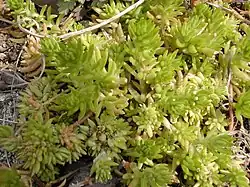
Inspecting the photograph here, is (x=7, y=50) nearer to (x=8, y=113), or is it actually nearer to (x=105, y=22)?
(x=8, y=113)

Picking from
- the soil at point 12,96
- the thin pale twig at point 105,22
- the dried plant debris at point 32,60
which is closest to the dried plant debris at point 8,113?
the soil at point 12,96

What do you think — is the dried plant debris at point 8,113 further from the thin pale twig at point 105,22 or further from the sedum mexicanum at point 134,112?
the thin pale twig at point 105,22

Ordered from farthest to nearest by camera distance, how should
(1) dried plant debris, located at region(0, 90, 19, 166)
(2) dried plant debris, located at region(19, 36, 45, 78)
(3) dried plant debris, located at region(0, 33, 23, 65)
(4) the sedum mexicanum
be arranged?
1. (3) dried plant debris, located at region(0, 33, 23, 65)
2. (2) dried plant debris, located at region(19, 36, 45, 78)
3. (1) dried plant debris, located at region(0, 90, 19, 166)
4. (4) the sedum mexicanum

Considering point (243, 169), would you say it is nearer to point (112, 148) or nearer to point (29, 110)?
point (112, 148)

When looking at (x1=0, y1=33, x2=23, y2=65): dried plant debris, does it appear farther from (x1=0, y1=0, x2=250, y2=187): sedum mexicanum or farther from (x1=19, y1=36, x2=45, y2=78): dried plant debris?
(x1=0, y1=0, x2=250, y2=187): sedum mexicanum

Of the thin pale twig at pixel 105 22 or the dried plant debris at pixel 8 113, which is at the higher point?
the thin pale twig at pixel 105 22

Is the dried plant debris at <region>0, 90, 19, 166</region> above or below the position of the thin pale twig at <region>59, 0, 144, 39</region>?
below

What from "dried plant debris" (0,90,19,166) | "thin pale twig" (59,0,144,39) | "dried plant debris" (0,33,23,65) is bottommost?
"dried plant debris" (0,90,19,166)

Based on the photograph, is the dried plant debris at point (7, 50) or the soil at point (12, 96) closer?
the soil at point (12, 96)

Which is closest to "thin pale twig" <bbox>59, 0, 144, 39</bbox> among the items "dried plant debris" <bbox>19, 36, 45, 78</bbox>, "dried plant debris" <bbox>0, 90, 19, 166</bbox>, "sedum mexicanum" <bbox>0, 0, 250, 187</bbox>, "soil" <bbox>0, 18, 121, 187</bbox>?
"sedum mexicanum" <bbox>0, 0, 250, 187</bbox>
